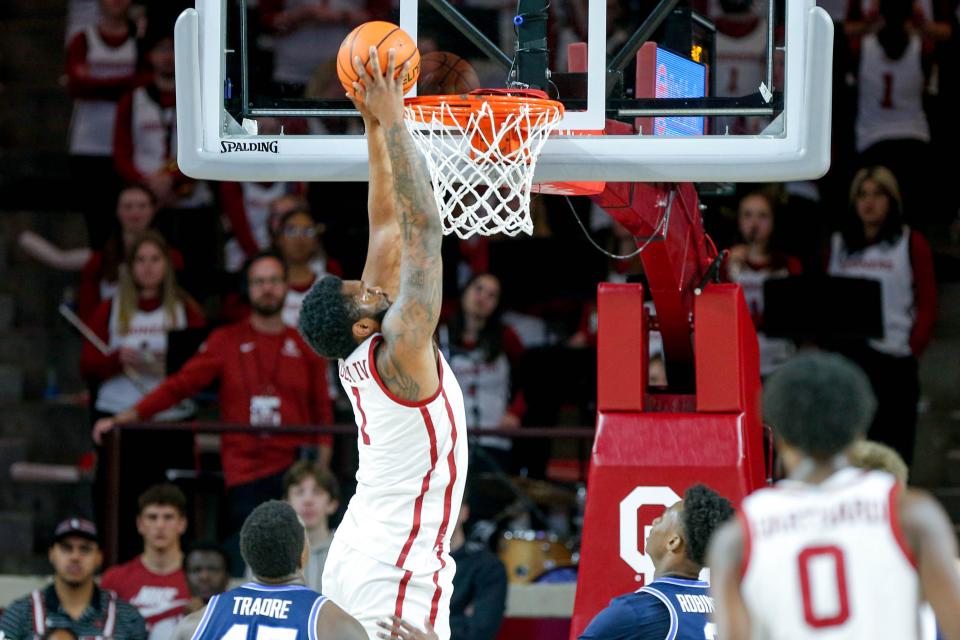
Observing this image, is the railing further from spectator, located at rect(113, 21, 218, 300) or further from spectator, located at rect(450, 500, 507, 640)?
spectator, located at rect(113, 21, 218, 300)

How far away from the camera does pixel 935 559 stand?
301 centimetres

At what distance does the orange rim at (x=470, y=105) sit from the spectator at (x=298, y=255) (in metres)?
3.91

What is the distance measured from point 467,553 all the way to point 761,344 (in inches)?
87.0

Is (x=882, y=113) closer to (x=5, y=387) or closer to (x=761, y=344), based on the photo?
(x=761, y=344)

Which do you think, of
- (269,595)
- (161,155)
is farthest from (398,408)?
(161,155)

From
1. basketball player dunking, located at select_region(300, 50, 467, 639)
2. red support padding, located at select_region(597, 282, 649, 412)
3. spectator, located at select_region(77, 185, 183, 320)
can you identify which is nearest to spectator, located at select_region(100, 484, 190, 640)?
spectator, located at select_region(77, 185, 183, 320)

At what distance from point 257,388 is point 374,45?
4133 mm

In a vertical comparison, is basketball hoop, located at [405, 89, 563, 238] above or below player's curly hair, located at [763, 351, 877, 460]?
above

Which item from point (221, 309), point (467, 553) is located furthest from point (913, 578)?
point (221, 309)

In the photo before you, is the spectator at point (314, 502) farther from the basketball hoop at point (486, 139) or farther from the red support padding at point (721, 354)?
the basketball hoop at point (486, 139)

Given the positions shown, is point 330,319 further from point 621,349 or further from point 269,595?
point 621,349

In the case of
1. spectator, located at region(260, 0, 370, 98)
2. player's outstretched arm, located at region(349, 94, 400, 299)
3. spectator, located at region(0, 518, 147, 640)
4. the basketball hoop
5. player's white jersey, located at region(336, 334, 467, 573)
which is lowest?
spectator, located at region(0, 518, 147, 640)

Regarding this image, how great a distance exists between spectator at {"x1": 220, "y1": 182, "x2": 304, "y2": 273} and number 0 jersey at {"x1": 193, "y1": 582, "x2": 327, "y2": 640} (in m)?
4.99

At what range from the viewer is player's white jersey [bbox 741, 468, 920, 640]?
3.05 metres
